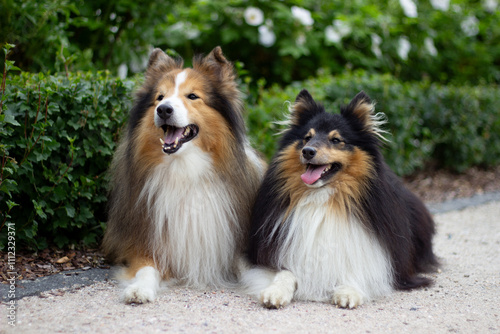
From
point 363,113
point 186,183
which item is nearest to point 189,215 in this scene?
point 186,183

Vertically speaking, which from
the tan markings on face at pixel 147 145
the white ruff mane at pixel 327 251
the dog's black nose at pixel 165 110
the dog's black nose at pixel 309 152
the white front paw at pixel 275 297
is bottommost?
the white front paw at pixel 275 297

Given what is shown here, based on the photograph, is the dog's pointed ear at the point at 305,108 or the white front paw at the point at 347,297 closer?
the white front paw at the point at 347,297

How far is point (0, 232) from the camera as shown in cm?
425

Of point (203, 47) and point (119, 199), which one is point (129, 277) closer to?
point (119, 199)

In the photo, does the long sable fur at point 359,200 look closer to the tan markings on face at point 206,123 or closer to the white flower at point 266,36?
the tan markings on face at point 206,123

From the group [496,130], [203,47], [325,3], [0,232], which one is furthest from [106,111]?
[496,130]

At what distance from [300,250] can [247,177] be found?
0.78 metres

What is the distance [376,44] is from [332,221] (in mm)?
6699

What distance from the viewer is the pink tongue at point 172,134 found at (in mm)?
3861

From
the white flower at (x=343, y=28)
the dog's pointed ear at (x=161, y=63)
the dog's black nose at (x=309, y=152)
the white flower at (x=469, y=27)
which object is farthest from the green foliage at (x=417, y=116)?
the white flower at (x=469, y=27)

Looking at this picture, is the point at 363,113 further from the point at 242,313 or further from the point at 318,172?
the point at 242,313

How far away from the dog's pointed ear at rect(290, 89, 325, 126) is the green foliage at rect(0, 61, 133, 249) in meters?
1.67

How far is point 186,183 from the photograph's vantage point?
3.92 m

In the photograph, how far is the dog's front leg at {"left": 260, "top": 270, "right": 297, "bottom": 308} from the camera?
3518 mm
